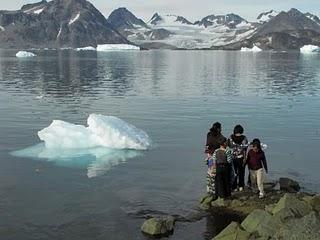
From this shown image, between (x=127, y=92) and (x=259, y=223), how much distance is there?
159ft

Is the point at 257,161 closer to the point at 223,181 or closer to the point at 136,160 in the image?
the point at 223,181

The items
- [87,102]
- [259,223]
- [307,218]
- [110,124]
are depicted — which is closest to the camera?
[307,218]

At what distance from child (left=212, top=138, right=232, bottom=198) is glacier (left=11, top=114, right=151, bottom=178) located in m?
8.66

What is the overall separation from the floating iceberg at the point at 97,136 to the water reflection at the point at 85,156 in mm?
368

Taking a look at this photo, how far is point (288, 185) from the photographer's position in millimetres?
24109

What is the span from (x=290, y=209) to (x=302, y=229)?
2.90 meters

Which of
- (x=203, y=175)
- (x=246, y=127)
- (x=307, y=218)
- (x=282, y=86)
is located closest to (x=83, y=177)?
(x=203, y=175)

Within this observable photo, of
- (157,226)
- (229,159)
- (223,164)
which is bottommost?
(157,226)

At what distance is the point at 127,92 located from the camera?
6562 centimetres

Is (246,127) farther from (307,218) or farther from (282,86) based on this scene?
(282,86)

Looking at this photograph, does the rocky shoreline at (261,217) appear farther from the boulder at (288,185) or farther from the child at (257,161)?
the child at (257,161)

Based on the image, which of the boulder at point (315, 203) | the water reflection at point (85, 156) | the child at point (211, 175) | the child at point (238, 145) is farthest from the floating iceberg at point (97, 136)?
the boulder at point (315, 203)

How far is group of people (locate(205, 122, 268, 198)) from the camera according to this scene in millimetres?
21422

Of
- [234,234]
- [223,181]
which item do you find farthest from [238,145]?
[234,234]
